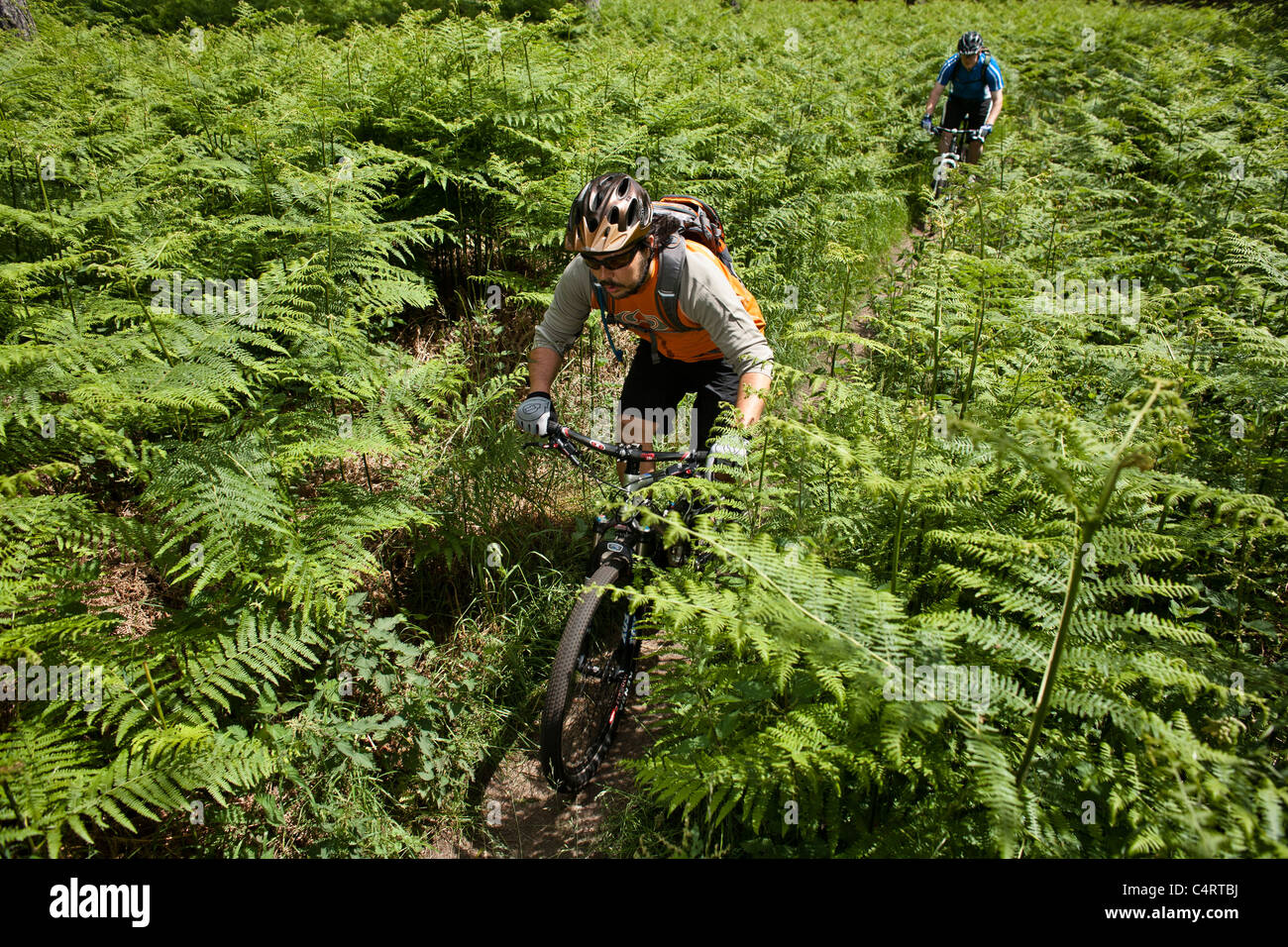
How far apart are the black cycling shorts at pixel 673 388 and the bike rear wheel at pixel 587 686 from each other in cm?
123

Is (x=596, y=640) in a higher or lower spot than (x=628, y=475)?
lower

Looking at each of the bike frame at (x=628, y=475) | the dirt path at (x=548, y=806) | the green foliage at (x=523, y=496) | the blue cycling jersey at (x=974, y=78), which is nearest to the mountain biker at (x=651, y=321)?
the bike frame at (x=628, y=475)

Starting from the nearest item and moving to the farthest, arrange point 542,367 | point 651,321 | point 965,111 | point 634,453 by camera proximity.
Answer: point 634,453, point 651,321, point 542,367, point 965,111

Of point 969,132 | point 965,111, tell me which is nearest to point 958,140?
point 965,111

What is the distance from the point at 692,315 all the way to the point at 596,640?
7.11 ft

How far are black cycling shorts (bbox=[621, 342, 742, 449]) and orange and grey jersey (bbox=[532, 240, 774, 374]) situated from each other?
0.37 feet

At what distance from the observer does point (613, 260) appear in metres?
3.45

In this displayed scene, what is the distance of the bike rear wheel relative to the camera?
3.24 m

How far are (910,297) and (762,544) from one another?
289 centimetres

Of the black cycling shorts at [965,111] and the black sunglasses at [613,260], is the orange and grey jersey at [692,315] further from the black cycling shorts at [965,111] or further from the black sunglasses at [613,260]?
the black cycling shorts at [965,111]

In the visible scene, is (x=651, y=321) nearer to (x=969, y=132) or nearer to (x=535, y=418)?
(x=535, y=418)

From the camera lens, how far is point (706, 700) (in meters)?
2.86

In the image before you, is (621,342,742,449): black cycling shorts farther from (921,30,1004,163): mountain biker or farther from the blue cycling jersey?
the blue cycling jersey
